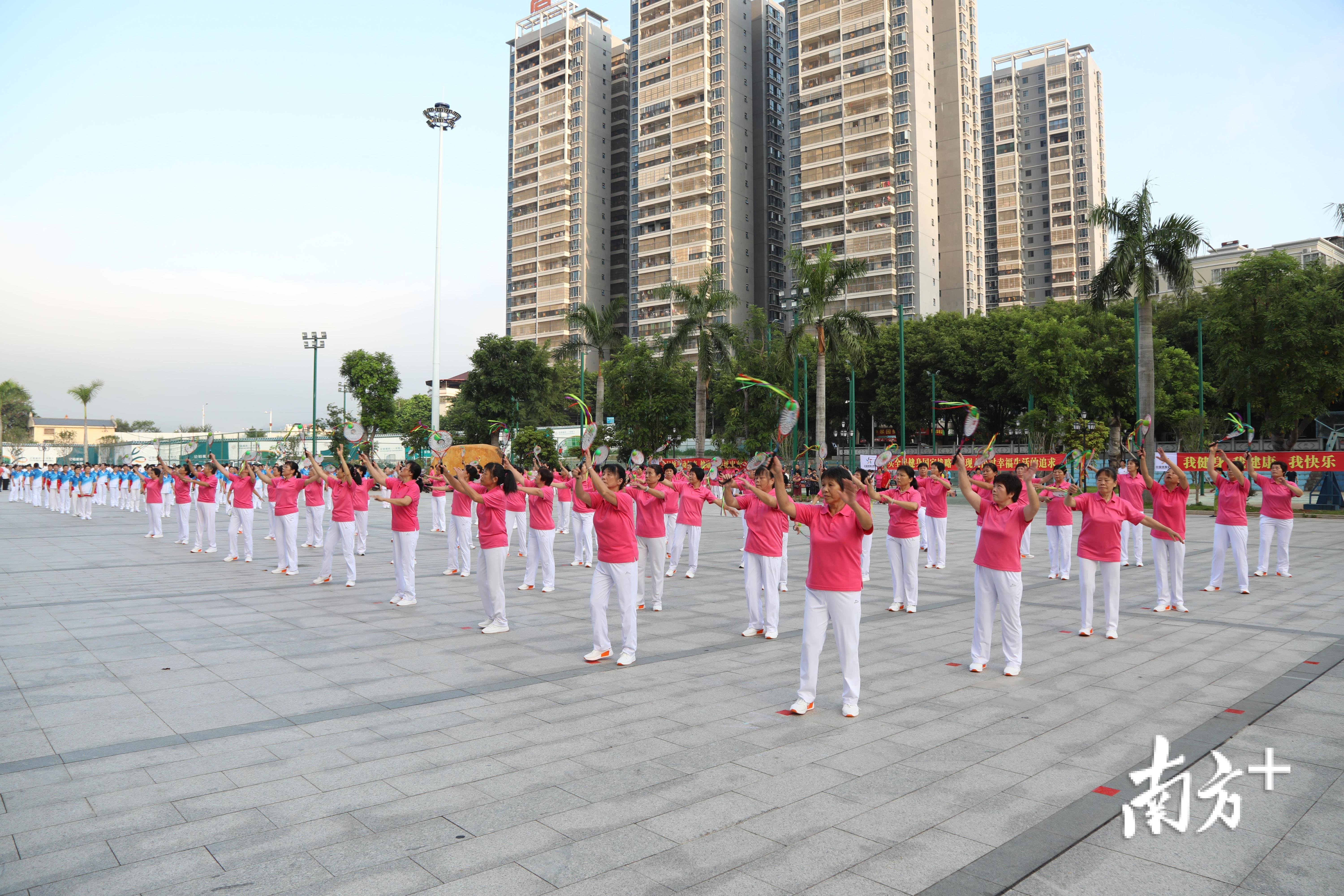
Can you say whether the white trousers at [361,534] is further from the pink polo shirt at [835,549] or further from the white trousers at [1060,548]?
the white trousers at [1060,548]

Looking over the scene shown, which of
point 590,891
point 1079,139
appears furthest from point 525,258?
point 590,891

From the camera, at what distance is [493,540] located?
30.6ft

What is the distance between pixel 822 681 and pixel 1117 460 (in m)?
37.2

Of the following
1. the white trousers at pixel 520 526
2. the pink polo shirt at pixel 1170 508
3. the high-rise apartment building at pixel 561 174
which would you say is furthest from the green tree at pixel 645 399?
the high-rise apartment building at pixel 561 174

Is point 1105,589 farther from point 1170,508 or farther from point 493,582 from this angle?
point 493,582

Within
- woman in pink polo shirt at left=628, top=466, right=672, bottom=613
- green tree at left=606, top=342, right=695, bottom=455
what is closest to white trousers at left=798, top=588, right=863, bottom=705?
woman in pink polo shirt at left=628, top=466, right=672, bottom=613

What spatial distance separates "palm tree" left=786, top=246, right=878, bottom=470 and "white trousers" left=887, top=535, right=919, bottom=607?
2118 centimetres

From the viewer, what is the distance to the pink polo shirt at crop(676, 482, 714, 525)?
13.8 metres

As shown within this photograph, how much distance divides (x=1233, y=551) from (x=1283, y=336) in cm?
2494

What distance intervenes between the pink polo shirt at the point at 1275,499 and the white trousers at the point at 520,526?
13.3 metres

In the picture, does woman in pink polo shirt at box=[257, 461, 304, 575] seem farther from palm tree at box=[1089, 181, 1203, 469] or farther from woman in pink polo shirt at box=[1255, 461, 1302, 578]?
palm tree at box=[1089, 181, 1203, 469]

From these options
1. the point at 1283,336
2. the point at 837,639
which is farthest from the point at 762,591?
the point at 1283,336

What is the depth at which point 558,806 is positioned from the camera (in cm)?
454

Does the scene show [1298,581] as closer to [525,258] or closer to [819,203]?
[819,203]
